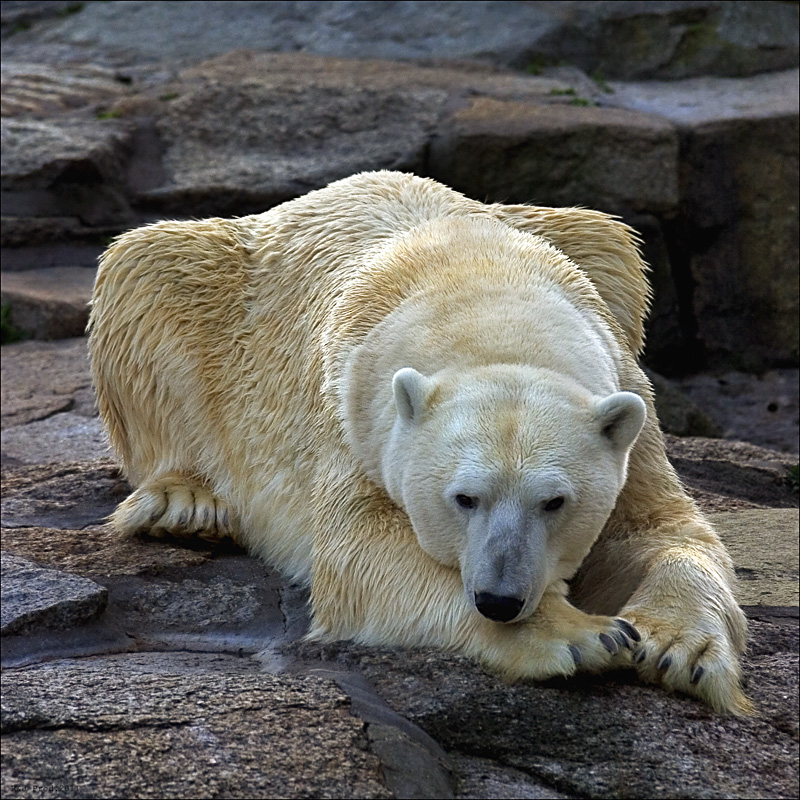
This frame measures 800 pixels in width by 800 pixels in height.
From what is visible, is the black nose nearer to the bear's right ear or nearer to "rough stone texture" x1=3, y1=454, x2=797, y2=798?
"rough stone texture" x1=3, y1=454, x2=797, y2=798

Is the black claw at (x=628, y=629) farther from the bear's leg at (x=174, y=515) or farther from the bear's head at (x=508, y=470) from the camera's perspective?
the bear's leg at (x=174, y=515)

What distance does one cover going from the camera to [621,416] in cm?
297

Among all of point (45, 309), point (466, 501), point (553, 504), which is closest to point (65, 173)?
point (45, 309)

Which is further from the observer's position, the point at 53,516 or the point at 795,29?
the point at 795,29

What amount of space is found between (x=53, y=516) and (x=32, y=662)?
1521 millimetres

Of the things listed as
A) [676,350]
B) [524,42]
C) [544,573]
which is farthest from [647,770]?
[524,42]

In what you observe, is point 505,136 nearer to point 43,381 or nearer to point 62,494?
point 43,381

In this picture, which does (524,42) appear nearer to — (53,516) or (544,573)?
(53,516)

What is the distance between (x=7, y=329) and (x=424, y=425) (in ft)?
16.0

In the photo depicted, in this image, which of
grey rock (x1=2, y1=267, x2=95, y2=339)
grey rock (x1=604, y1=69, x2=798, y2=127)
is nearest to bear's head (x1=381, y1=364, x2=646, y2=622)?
grey rock (x1=2, y1=267, x2=95, y2=339)

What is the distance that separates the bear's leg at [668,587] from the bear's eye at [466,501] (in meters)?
0.53

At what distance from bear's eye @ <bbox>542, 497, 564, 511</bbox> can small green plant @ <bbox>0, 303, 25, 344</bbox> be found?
5120mm

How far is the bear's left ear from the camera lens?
2.94 m

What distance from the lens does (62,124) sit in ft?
27.3
